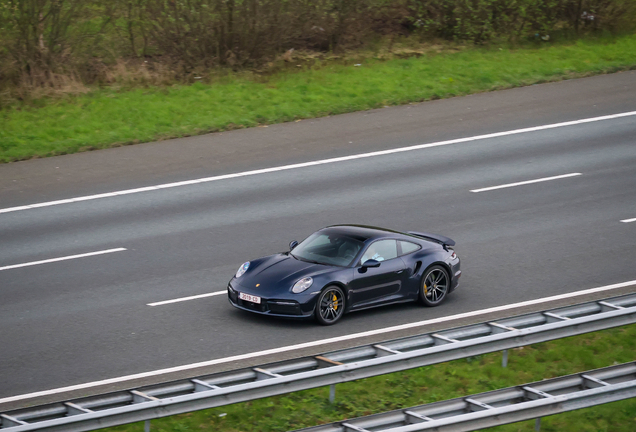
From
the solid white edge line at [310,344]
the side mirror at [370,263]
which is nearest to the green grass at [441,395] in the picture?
the solid white edge line at [310,344]

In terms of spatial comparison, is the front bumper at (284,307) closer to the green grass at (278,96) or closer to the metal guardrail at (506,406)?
the metal guardrail at (506,406)

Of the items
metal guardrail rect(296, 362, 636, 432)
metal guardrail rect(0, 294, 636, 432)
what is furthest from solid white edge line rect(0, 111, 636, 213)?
metal guardrail rect(296, 362, 636, 432)

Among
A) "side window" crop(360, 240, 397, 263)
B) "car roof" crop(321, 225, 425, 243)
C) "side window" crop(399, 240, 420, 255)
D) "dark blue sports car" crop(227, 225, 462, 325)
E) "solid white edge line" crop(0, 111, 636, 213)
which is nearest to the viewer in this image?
"dark blue sports car" crop(227, 225, 462, 325)

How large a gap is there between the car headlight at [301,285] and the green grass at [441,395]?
6.54 feet

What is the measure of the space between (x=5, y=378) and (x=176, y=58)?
16299 millimetres

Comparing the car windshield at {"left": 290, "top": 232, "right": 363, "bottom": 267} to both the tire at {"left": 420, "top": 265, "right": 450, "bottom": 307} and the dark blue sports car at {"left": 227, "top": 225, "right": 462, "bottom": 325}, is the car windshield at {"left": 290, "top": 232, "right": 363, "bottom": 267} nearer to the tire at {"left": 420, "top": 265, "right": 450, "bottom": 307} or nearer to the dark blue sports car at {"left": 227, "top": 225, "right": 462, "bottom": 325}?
the dark blue sports car at {"left": 227, "top": 225, "right": 462, "bottom": 325}

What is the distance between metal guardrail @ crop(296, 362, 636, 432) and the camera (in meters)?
8.16

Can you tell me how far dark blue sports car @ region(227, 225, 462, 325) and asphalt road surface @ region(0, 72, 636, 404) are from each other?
0.28 metres

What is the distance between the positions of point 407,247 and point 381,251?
48cm

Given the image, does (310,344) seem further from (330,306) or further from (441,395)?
(441,395)

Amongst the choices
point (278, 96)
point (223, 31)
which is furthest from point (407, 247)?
point (223, 31)

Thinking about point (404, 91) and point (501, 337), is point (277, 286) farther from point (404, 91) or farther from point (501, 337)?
point (404, 91)

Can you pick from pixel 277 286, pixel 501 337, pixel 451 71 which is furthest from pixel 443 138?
pixel 501 337

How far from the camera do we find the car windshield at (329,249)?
41.7 feet
